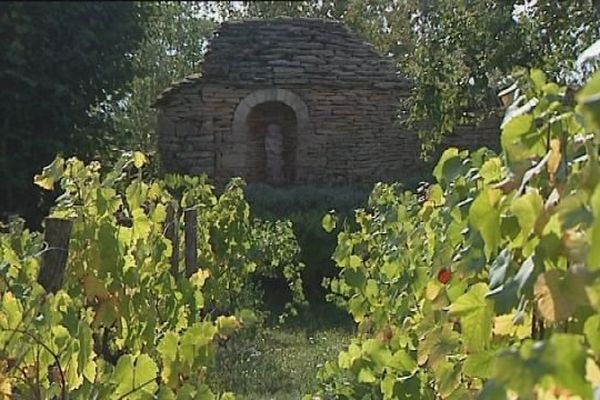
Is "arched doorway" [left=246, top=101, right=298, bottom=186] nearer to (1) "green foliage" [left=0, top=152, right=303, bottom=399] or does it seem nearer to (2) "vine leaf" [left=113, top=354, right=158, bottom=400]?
(1) "green foliage" [left=0, top=152, right=303, bottom=399]

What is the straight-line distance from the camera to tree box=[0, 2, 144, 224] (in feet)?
40.8

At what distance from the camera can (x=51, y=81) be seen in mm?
12672

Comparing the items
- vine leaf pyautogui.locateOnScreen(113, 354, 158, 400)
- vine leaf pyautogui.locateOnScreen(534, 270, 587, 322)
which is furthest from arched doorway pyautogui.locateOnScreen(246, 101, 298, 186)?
vine leaf pyautogui.locateOnScreen(534, 270, 587, 322)

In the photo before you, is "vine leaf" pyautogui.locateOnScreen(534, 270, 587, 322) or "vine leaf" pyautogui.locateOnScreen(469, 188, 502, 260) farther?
"vine leaf" pyautogui.locateOnScreen(469, 188, 502, 260)

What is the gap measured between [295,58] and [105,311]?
390 inches

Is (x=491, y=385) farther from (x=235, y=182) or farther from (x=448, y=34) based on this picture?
(x=448, y=34)

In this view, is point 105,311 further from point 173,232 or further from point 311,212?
point 311,212

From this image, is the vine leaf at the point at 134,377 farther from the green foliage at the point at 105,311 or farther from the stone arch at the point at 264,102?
the stone arch at the point at 264,102

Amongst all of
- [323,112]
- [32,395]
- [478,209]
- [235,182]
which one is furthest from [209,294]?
[323,112]

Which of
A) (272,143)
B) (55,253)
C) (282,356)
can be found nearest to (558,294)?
(55,253)

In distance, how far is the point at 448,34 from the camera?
8469mm

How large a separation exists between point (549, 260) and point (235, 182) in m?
6.14

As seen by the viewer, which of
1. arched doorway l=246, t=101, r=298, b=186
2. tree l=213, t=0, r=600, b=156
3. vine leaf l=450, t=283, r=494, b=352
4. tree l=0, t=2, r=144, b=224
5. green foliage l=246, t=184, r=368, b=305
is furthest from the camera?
arched doorway l=246, t=101, r=298, b=186

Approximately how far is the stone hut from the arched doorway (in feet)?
0.05
